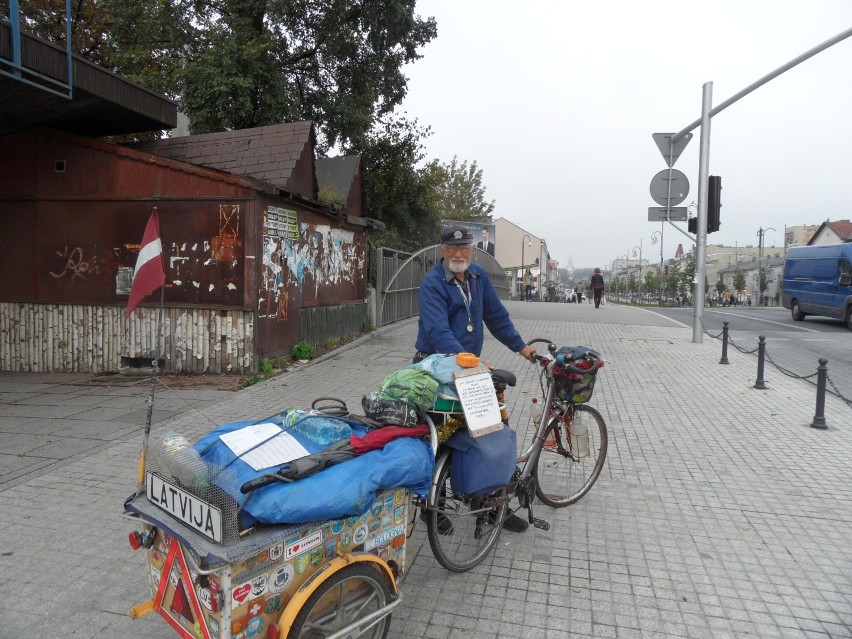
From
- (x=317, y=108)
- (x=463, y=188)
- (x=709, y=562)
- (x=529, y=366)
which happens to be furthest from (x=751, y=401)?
(x=463, y=188)

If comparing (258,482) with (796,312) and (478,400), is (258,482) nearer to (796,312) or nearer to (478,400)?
(478,400)

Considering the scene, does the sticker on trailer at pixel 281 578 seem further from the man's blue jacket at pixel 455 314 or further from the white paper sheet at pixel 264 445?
the man's blue jacket at pixel 455 314

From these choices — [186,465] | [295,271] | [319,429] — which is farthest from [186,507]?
[295,271]

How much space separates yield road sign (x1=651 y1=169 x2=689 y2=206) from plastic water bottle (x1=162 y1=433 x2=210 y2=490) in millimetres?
13027

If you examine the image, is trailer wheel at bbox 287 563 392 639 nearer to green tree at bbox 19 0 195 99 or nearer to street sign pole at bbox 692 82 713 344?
street sign pole at bbox 692 82 713 344

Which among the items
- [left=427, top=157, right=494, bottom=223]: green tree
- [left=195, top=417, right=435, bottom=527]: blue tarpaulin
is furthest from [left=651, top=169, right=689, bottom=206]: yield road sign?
[left=427, top=157, right=494, bottom=223]: green tree

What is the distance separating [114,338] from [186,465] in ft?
26.6

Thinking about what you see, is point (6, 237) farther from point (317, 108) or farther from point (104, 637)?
point (317, 108)

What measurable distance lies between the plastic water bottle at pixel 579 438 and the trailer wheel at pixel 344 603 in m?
2.08

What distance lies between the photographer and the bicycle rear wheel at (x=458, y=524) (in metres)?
3.28

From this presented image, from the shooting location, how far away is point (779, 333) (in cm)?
1739

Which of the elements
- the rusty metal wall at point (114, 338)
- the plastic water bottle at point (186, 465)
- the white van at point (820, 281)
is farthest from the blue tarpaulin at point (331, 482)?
the white van at point (820, 281)

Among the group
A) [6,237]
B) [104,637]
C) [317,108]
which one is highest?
[317,108]

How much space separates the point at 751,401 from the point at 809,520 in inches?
164
